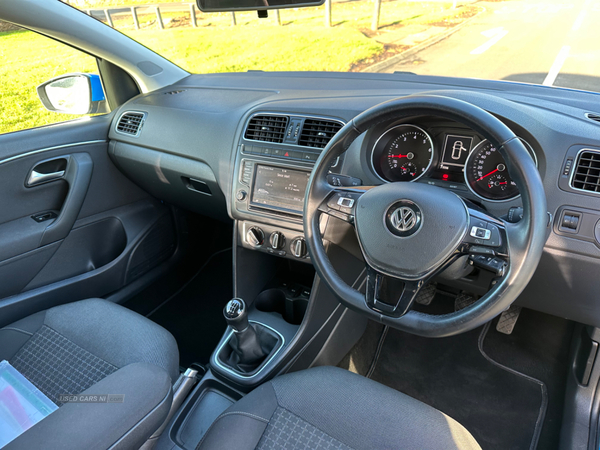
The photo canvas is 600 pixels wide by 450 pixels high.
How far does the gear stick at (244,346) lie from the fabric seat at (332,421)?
1.19 ft

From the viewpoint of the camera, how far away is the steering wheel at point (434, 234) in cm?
99

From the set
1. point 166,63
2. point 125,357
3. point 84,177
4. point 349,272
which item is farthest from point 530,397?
point 166,63

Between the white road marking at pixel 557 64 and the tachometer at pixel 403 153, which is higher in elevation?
the tachometer at pixel 403 153

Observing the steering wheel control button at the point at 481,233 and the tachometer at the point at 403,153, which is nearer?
the steering wheel control button at the point at 481,233

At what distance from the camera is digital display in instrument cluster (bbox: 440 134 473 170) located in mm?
1421

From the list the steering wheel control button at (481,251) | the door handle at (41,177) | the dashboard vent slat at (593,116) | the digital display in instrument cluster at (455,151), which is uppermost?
the dashboard vent slat at (593,116)

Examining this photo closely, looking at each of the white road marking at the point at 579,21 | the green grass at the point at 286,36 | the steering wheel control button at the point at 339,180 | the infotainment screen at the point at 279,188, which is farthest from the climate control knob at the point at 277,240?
the white road marking at the point at 579,21

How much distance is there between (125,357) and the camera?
58.4 inches

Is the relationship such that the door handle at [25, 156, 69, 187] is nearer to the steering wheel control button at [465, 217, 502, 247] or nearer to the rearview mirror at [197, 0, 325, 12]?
the rearview mirror at [197, 0, 325, 12]

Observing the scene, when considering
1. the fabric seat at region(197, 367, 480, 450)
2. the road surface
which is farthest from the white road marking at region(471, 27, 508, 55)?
the fabric seat at region(197, 367, 480, 450)

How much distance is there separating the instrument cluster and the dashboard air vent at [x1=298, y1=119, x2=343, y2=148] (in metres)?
0.18

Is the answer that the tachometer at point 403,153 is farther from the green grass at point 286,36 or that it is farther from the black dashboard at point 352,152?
the green grass at point 286,36

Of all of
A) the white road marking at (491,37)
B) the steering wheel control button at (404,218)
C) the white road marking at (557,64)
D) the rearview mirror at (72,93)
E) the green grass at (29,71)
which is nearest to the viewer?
the steering wheel control button at (404,218)

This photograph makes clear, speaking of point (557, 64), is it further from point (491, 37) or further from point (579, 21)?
point (579, 21)
